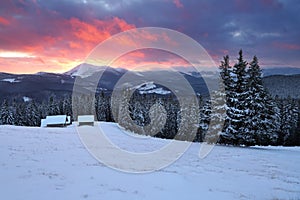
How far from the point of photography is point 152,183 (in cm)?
1275

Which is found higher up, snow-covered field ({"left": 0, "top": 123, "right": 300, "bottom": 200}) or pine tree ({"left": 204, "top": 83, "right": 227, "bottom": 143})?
pine tree ({"left": 204, "top": 83, "right": 227, "bottom": 143})

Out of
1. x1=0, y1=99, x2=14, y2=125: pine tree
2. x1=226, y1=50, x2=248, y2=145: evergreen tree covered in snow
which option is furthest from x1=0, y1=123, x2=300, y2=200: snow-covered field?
x1=0, y1=99, x2=14, y2=125: pine tree

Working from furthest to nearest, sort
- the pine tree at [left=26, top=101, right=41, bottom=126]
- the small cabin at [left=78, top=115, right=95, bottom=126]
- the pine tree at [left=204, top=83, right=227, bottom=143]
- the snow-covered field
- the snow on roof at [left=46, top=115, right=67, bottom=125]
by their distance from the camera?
the pine tree at [left=26, top=101, right=41, bottom=126]
the snow on roof at [left=46, top=115, right=67, bottom=125]
the small cabin at [left=78, top=115, right=95, bottom=126]
the pine tree at [left=204, top=83, right=227, bottom=143]
the snow-covered field

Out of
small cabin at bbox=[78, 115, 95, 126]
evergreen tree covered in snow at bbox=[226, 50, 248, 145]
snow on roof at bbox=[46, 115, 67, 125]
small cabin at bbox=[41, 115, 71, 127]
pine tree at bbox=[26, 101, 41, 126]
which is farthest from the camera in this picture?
pine tree at bbox=[26, 101, 41, 126]

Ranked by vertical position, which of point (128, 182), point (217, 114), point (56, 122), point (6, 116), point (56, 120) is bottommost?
point (56, 122)

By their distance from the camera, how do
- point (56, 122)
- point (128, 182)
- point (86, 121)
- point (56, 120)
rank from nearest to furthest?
point (128, 182) → point (86, 121) → point (56, 122) → point (56, 120)

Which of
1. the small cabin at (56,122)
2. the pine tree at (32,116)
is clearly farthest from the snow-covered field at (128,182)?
the pine tree at (32,116)

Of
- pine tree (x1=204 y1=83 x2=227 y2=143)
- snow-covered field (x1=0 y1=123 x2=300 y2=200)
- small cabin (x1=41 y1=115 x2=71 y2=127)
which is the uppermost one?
pine tree (x1=204 y1=83 x2=227 y2=143)

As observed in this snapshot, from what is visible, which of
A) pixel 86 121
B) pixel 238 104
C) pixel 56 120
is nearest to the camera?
pixel 238 104

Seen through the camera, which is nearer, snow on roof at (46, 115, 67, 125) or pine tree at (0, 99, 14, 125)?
snow on roof at (46, 115, 67, 125)

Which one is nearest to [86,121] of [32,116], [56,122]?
[56,122]

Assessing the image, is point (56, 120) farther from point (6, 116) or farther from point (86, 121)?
point (6, 116)

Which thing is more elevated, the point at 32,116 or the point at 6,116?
the point at 6,116

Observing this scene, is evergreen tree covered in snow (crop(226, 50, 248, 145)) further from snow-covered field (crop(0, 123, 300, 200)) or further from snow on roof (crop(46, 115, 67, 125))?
snow on roof (crop(46, 115, 67, 125))
